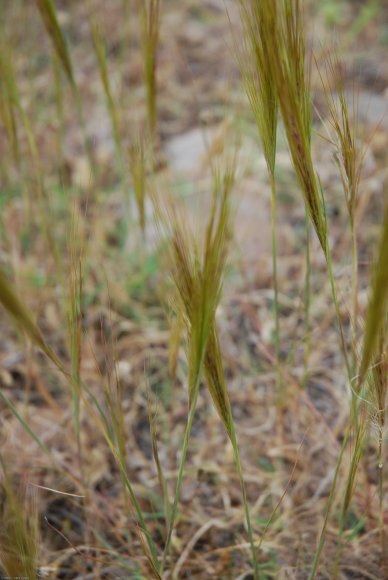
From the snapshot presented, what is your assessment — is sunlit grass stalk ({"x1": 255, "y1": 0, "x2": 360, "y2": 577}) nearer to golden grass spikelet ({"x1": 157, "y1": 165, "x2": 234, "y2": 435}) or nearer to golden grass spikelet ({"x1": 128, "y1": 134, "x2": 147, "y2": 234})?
golden grass spikelet ({"x1": 157, "y1": 165, "x2": 234, "y2": 435})

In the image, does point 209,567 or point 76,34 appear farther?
A: point 76,34

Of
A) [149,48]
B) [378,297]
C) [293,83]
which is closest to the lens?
[378,297]

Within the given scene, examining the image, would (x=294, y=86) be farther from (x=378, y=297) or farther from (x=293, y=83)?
(x=378, y=297)

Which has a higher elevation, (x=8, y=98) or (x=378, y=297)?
(x=8, y=98)

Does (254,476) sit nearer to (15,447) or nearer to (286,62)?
(15,447)

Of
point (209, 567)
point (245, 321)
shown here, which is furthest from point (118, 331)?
point (209, 567)

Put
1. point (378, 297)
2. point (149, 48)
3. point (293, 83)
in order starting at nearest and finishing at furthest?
point (378, 297) → point (293, 83) → point (149, 48)

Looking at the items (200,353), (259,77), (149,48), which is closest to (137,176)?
(149,48)

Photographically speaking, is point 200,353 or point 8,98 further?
point 8,98

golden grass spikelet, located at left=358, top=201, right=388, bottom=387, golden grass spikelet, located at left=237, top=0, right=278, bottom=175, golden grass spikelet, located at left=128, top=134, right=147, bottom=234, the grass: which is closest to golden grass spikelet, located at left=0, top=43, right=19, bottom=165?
the grass
